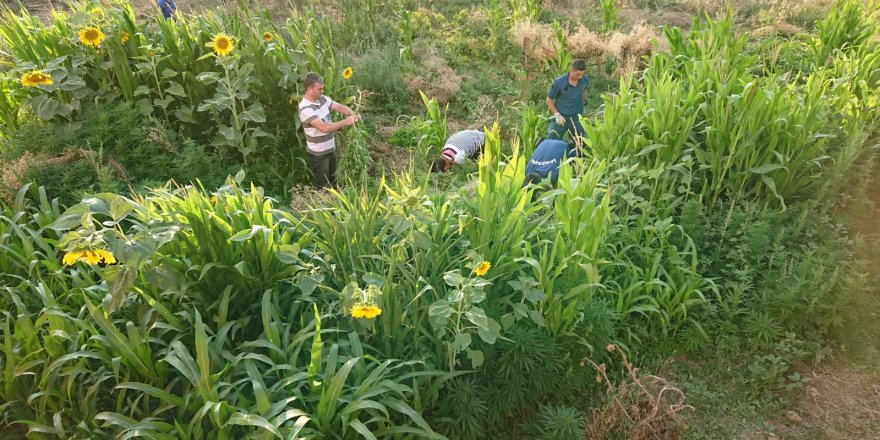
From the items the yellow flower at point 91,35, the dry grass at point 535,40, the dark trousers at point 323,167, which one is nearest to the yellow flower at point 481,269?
the dark trousers at point 323,167

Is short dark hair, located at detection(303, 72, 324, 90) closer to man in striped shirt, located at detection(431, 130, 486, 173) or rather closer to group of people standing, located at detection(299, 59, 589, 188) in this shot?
group of people standing, located at detection(299, 59, 589, 188)

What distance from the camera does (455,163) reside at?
4.91m

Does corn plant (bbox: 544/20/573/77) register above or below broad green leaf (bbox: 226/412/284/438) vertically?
below

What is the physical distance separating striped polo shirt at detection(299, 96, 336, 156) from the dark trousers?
0.19 feet

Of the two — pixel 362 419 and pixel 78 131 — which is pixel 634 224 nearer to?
pixel 362 419

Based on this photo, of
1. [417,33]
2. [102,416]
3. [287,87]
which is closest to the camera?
[102,416]

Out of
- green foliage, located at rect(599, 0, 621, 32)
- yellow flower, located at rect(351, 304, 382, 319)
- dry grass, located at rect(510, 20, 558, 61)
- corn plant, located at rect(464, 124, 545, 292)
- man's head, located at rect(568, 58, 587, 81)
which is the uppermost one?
yellow flower, located at rect(351, 304, 382, 319)

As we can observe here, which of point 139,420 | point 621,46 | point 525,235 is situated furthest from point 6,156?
point 621,46

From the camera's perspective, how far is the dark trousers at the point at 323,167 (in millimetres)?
4309

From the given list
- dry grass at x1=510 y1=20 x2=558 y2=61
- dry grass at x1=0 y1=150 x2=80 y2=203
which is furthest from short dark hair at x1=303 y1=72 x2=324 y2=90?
dry grass at x1=510 y1=20 x2=558 y2=61

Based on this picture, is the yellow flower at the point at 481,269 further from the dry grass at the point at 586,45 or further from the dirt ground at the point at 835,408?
the dry grass at the point at 586,45

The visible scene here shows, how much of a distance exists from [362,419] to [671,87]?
287 centimetres

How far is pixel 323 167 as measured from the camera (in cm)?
433

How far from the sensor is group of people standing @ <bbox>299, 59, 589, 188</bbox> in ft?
13.3
